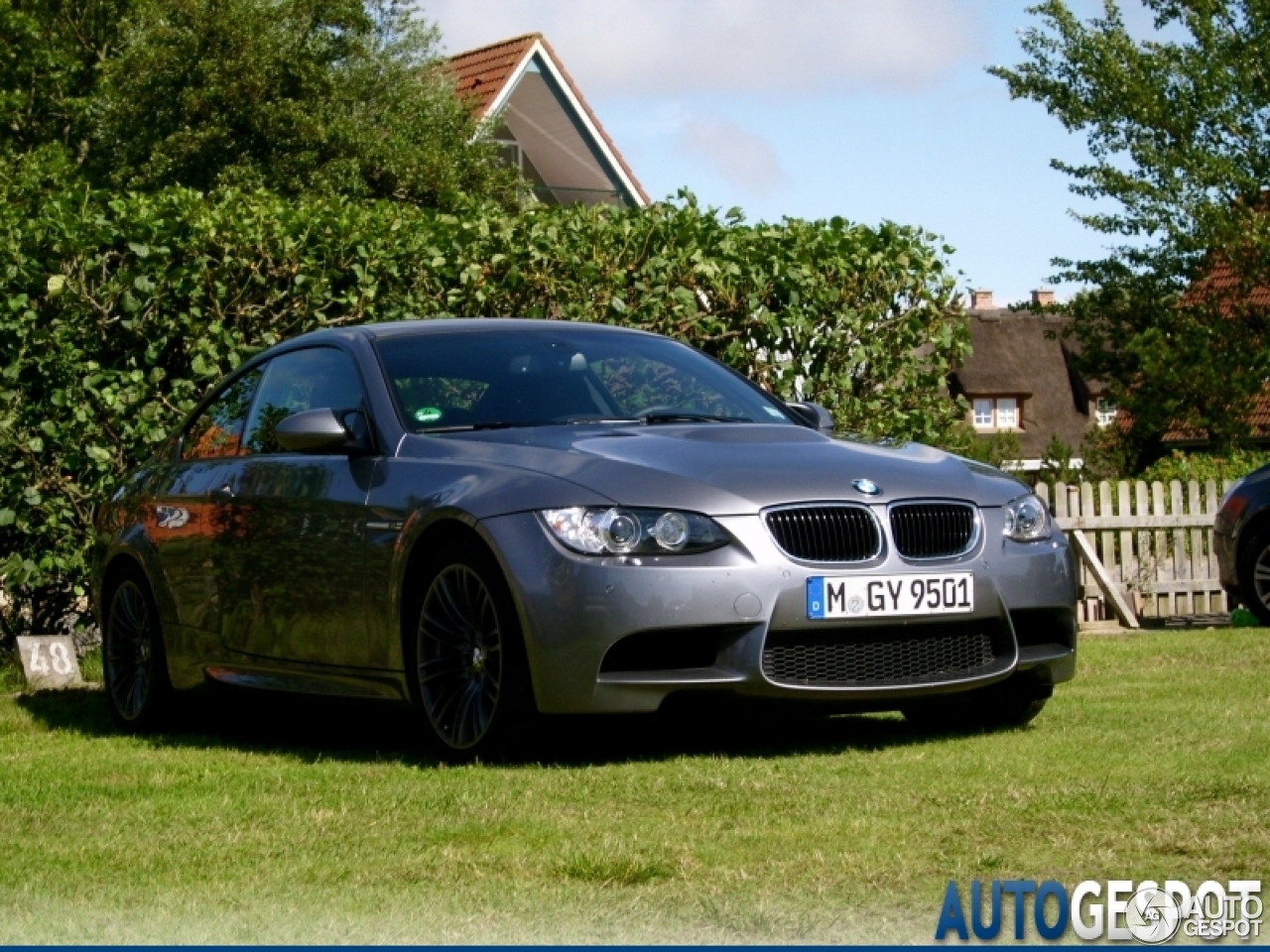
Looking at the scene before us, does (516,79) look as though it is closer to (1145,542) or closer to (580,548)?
(1145,542)

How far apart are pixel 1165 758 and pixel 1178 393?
26.4 metres

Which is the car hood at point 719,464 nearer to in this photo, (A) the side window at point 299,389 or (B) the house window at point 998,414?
(A) the side window at point 299,389

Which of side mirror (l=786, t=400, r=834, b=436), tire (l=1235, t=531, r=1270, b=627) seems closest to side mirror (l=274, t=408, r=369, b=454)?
side mirror (l=786, t=400, r=834, b=436)

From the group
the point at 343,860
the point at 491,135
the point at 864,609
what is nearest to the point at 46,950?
the point at 343,860

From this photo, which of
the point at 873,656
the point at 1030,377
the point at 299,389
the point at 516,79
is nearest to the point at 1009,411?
the point at 1030,377

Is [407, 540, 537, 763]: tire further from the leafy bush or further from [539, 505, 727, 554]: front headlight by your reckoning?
the leafy bush

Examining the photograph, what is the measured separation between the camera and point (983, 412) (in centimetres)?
7756

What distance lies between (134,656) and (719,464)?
338cm

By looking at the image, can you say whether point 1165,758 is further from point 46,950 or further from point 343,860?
point 46,950

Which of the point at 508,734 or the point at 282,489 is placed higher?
the point at 282,489

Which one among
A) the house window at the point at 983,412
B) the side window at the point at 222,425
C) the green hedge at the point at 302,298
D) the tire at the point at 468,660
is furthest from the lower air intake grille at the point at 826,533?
the house window at the point at 983,412

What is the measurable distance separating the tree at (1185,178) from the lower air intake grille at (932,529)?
24.7 meters

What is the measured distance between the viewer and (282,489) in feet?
28.0

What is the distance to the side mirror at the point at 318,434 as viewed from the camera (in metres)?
8.02
